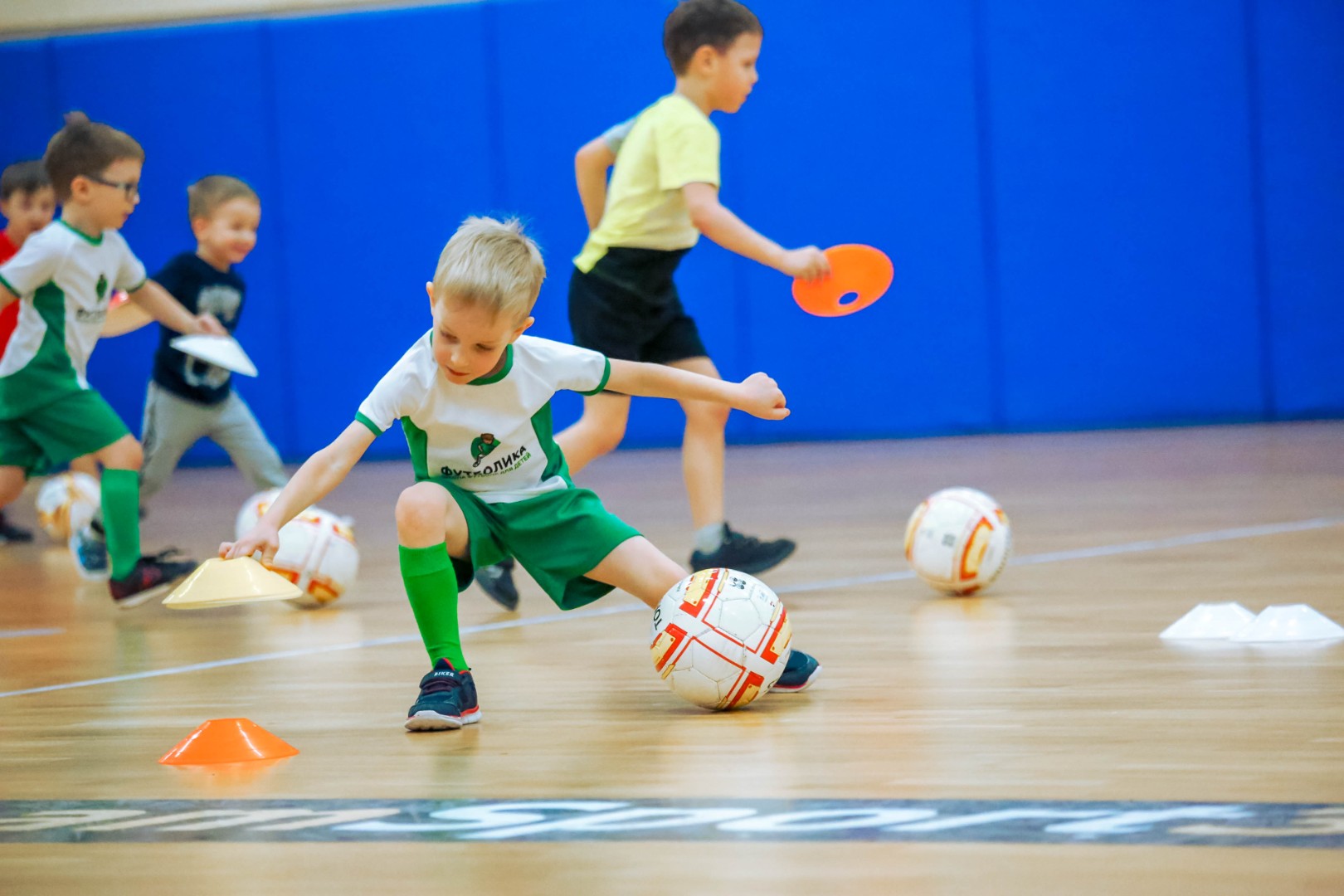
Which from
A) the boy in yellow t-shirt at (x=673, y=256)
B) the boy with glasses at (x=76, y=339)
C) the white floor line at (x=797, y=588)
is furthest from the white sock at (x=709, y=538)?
the boy with glasses at (x=76, y=339)

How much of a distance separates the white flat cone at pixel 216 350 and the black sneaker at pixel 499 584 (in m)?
0.90

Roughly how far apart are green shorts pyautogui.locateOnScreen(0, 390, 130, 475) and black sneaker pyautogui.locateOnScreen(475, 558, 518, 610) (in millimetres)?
1133

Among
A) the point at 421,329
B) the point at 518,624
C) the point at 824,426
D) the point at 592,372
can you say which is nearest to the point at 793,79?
the point at 824,426

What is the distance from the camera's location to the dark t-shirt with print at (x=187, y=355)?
499 cm

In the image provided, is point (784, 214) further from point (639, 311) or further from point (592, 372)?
point (592, 372)

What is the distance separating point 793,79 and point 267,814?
7.09 metres

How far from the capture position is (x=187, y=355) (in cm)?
498

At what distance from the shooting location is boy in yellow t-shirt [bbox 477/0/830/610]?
3.91m

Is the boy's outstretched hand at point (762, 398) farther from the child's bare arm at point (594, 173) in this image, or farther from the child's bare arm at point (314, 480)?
the child's bare arm at point (594, 173)

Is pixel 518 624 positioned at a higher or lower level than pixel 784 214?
lower

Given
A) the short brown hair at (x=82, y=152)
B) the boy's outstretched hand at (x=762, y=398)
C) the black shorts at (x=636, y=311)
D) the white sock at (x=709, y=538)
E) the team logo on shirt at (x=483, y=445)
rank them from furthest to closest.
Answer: the short brown hair at (x=82, y=152) → the black shorts at (x=636, y=311) → the white sock at (x=709, y=538) → the team logo on shirt at (x=483, y=445) → the boy's outstretched hand at (x=762, y=398)

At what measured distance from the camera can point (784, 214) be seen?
28.3ft

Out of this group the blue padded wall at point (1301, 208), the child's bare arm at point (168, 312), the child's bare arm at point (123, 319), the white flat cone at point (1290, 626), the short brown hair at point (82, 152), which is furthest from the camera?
the blue padded wall at point (1301, 208)

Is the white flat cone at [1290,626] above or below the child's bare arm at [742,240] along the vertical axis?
below
